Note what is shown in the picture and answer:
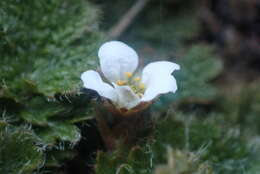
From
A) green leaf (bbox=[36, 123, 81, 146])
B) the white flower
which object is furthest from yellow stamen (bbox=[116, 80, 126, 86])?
green leaf (bbox=[36, 123, 81, 146])

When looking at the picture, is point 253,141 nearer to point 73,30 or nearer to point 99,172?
point 99,172

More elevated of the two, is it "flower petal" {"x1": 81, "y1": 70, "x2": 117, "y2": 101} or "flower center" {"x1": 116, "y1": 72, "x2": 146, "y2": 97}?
"flower center" {"x1": 116, "y1": 72, "x2": 146, "y2": 97}

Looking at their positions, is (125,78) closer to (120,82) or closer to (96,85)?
(120,82)

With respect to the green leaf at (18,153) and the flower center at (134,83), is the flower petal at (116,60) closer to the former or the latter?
the flower center at (134,83)

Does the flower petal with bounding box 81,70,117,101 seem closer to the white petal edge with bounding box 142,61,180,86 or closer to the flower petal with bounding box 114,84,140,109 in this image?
the flower petal with bounding box 114,84,140,109

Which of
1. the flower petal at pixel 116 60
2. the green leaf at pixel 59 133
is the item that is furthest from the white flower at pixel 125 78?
the green leaf at pixel 59 133

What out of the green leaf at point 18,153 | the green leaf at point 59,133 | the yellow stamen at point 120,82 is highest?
the yellow stamen at point 120,82
